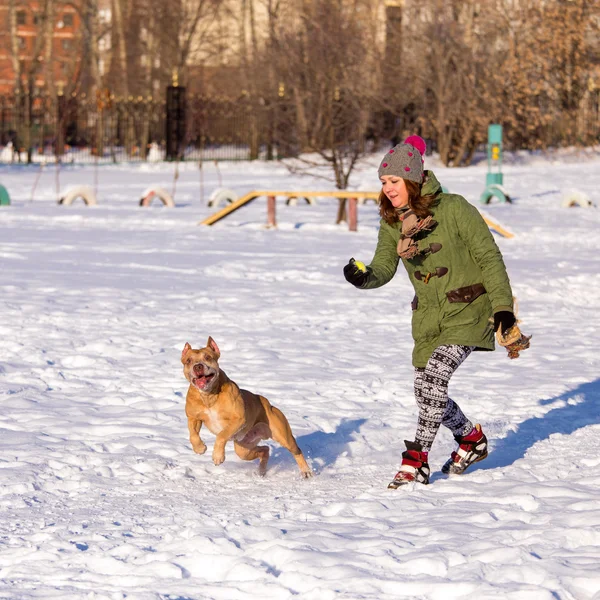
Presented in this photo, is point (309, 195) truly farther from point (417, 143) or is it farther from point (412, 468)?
point (412, 468)

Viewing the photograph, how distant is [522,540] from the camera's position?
4.86 m

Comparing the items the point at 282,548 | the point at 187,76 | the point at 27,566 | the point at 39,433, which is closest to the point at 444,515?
the point at 282,548

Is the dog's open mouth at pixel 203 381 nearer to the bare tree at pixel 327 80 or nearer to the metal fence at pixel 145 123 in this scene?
the bare tree at pixel 327 80

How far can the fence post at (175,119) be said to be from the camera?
4319 centimetres

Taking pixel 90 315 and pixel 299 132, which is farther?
pixel 299 132

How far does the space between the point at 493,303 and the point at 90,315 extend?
235 inches

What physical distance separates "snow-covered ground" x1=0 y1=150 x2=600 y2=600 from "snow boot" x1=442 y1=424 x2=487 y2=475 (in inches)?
4.7

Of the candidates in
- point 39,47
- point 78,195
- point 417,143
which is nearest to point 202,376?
point 417,143

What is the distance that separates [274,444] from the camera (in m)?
6.96

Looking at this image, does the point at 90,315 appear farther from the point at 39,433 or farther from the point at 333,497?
the point at 333,497

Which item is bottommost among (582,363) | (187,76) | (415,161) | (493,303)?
(582,363)

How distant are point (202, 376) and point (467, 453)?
Answer: 1536mm

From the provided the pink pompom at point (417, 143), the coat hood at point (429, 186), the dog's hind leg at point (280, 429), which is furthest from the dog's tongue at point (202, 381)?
the pink pompom at point (417, 143)

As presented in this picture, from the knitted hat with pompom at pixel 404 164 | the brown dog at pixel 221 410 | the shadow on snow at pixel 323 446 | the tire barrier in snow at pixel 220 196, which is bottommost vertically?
the shadow on snow at pixel 323 446
